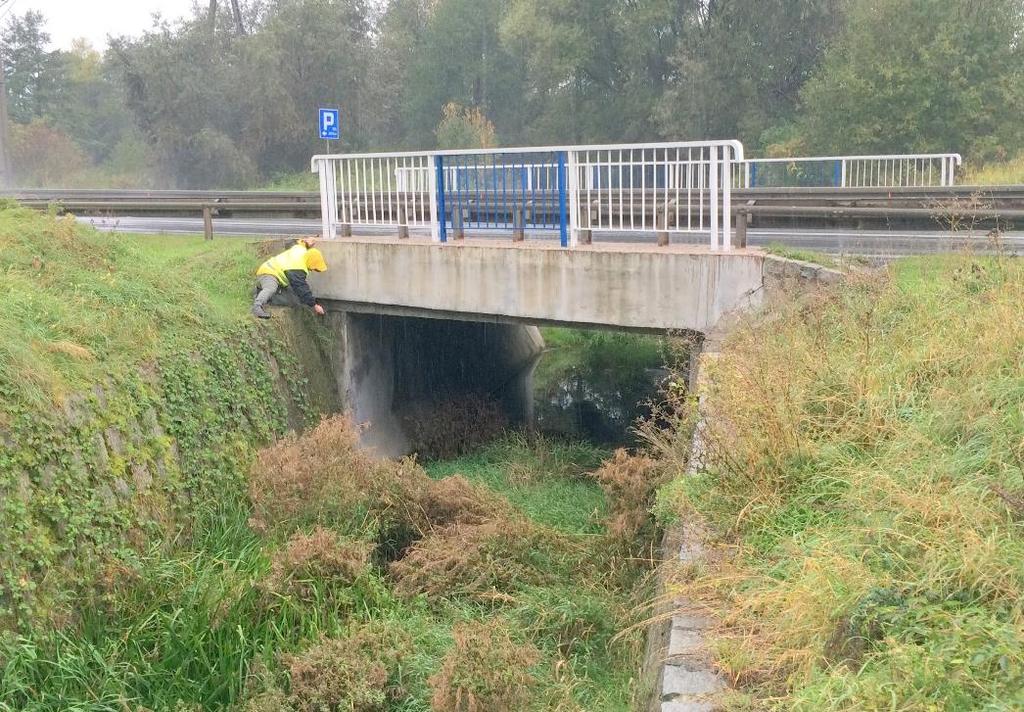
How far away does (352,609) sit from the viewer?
271 inches

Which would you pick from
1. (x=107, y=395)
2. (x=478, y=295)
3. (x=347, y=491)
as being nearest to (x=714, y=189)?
(x=478, y=295)

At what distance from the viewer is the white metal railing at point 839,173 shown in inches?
765

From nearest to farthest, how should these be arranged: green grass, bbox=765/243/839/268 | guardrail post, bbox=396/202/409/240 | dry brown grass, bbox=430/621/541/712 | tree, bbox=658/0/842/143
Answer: dry brown grass, bbox=430/621/541/712 → green grass, bbox=765/243/839/268 → guardrail post, bbox=396/202/409/240 → tree, bbox=658/0/842/143

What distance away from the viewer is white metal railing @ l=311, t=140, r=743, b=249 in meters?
10.3

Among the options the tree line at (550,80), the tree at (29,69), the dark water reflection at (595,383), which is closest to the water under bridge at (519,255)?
the dark water reflection at (595,383)

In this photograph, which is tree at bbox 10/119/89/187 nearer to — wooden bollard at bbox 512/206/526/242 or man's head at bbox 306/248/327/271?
man's head at bbox 306/248/327/271

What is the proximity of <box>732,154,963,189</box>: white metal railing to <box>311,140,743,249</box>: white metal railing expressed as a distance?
28.6ft

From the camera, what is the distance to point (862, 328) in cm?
717

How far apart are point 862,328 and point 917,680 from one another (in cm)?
418

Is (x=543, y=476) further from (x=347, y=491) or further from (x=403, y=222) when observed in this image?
(x=347, y=491)

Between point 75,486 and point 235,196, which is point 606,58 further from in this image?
point 75,486

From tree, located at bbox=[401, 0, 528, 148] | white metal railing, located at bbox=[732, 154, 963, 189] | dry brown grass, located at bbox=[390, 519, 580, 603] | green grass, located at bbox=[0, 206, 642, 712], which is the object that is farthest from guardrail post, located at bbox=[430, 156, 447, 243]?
tree, located at bbox=[401, 0, 528, 148]

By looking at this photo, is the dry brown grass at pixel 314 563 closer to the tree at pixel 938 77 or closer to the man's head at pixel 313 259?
the man's head at pixel 313 259

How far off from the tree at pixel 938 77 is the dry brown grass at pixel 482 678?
27204 mm
